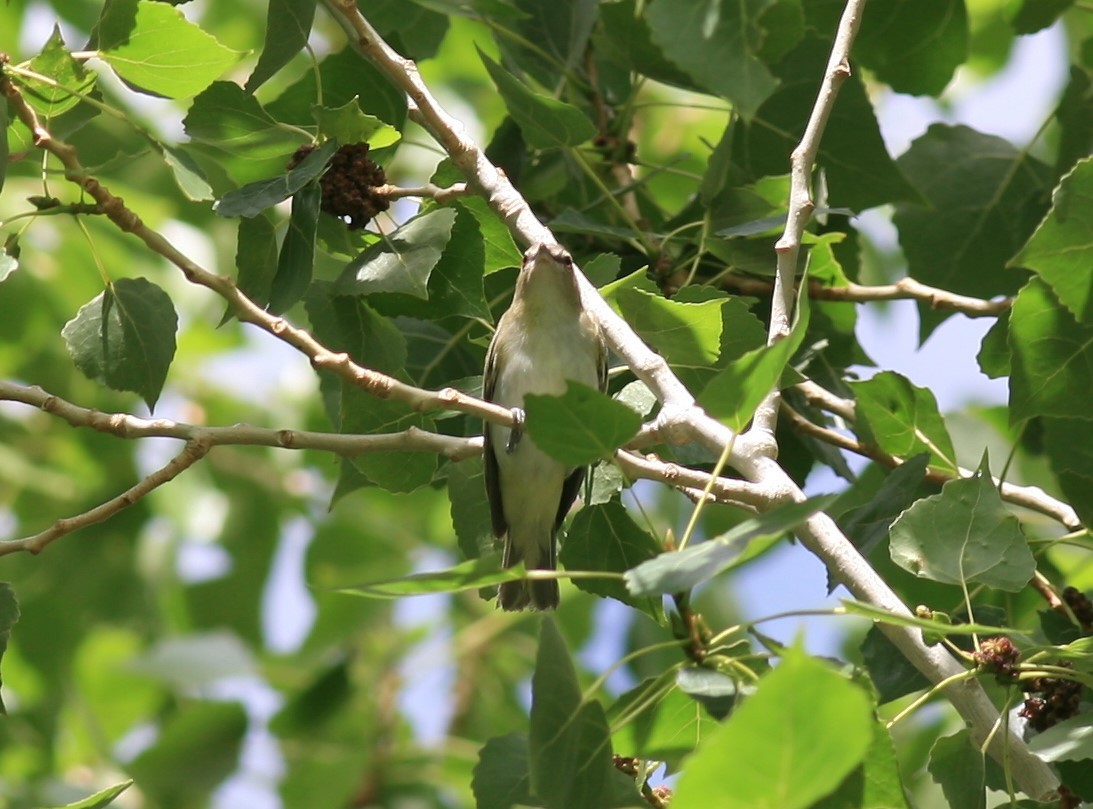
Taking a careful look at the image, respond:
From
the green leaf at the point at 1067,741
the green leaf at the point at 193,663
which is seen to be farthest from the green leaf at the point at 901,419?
the green leaf at the point at 193,663

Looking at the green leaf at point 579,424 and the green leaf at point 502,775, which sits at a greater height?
the green leaf at point 579,424

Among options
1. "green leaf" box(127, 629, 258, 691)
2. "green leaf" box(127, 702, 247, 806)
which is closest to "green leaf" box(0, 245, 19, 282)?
"green leaf" box(127, 629, 258, 691)

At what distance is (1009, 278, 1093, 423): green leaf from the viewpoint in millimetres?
3020

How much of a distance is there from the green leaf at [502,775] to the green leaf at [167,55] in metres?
1.67

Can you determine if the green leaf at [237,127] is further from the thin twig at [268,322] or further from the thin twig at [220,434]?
the thin twig at [220,434]

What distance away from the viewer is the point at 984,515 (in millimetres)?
2693

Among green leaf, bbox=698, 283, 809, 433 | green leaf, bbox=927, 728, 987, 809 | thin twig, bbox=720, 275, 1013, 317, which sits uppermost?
green leaf, bbox=698, 283, 809, 433

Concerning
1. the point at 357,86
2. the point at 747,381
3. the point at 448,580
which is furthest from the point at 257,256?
the point at 747,381

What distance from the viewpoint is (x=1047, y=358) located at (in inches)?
120

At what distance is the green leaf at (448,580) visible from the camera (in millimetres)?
2049

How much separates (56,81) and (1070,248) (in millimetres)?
2280

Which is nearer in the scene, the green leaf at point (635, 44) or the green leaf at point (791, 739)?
the green leaf at point (791, 739)

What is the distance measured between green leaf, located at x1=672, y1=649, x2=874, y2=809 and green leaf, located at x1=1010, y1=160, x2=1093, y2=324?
62.8 inches

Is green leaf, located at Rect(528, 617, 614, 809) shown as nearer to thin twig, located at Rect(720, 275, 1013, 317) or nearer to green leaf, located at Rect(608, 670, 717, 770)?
green leaf, located at Rect(608, 670, 717, 770)
